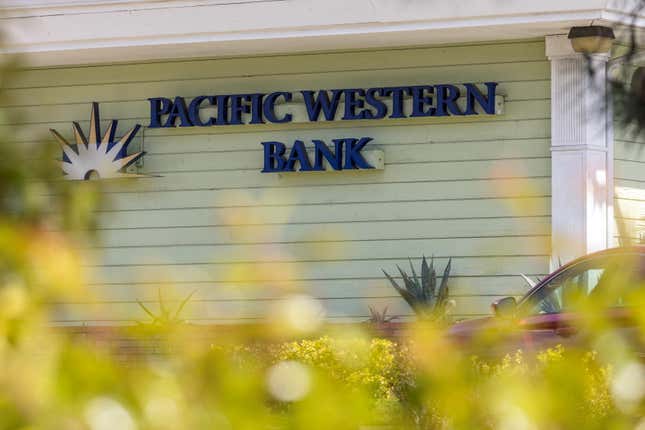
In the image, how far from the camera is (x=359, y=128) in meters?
15.6

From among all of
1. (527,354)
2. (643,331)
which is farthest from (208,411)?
(527,354)

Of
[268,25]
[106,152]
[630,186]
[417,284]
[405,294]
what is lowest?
[405,294]

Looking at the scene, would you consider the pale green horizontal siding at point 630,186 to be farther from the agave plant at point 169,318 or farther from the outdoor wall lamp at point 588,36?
the agave plant at point 169,318

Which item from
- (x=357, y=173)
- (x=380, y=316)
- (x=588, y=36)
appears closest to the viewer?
(x=588, y=36)

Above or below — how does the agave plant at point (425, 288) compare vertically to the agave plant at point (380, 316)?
above

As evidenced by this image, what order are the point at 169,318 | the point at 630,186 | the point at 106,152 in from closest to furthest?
the point at 169,318 < the point at 630,186 < the point at 106,152

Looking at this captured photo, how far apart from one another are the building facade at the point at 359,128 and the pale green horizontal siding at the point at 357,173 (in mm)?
19

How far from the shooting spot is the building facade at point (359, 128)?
48.9 feet

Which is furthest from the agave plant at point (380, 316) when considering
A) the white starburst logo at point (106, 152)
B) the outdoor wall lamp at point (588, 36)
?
the outdoor wall lamp at point (588, 36)

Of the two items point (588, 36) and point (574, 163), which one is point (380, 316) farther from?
point (588, 36)

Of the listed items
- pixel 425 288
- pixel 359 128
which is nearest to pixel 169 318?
pixel 425 288

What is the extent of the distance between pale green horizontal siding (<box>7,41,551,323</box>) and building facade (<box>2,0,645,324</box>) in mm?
19

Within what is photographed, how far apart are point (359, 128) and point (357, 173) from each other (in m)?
0.50

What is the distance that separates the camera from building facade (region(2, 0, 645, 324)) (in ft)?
48.9
